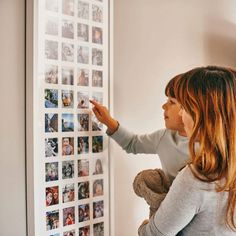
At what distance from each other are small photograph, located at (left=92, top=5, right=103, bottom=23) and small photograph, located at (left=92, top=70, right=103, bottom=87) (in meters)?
0.19

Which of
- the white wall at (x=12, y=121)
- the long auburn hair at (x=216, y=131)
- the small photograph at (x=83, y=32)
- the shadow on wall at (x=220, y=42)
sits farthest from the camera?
the shadow on wall at (x=220, y=42)

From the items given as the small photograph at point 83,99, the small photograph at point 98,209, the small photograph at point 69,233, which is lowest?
the small photograph at point 69,233

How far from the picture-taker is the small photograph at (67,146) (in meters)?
1.09

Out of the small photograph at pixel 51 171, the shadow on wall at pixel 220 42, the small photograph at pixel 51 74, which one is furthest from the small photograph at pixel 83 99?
the shadow on wall at pixel 220 42

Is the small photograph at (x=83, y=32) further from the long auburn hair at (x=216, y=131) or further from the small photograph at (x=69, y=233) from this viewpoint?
the small photograph at (x=69, y=233)

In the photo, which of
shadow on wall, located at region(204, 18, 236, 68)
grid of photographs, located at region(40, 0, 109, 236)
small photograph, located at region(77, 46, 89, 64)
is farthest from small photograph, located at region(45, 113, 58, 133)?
shadow on wall, located at region(204, 18, 236, 68)

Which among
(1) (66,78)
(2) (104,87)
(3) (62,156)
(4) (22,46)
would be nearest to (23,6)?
(4) (22,46)

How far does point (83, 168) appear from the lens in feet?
3.79

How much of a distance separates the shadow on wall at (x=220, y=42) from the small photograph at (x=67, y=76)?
834 millimetres

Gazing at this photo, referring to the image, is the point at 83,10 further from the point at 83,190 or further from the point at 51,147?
the point at 83,190

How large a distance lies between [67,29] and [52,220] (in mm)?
627

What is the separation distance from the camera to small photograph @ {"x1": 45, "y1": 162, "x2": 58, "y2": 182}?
1048 mm

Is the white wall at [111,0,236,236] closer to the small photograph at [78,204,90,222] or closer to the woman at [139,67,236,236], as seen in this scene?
the small photograph at [78,204,90,222]

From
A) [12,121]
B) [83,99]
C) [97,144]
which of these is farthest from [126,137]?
[12,121]
